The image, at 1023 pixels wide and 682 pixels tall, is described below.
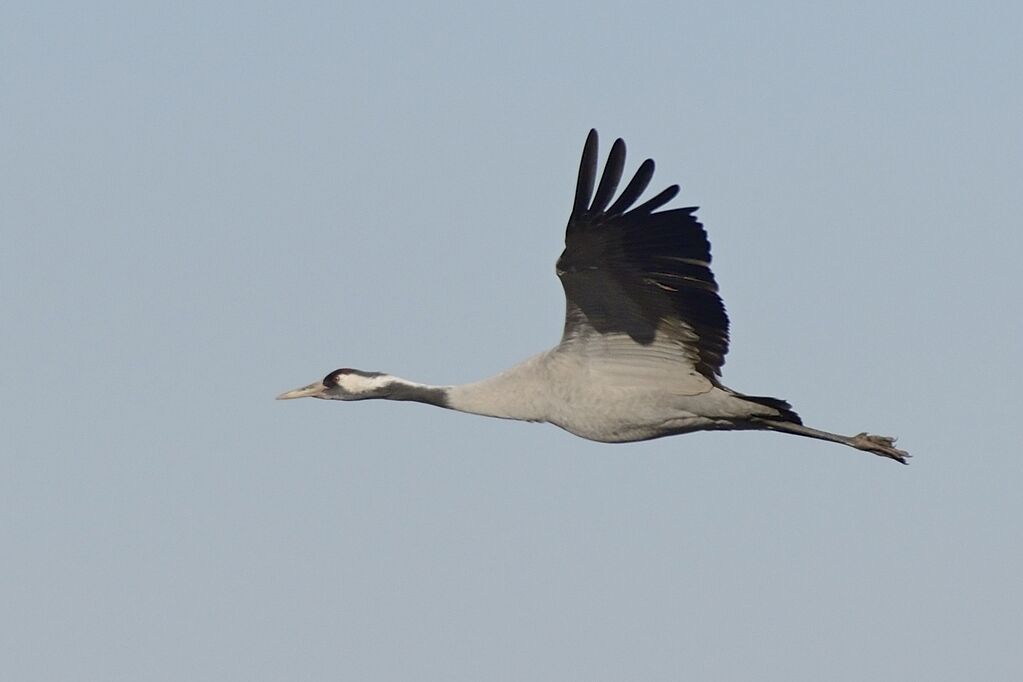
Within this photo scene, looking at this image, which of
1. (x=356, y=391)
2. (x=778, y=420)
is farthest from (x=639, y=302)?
(x=356, y=391)

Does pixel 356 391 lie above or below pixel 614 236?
below

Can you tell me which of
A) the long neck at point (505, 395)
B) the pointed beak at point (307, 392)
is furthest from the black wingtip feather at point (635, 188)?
the pointed beak at point (307, 392)

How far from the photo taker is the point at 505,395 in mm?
14516

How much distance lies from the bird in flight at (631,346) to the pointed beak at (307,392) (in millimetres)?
1259

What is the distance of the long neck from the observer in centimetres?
1437

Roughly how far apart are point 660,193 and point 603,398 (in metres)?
1.88

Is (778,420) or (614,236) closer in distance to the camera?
(614,236)

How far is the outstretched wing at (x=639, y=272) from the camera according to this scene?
12.9 m

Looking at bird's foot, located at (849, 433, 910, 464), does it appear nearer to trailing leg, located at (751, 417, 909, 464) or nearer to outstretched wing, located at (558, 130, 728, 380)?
trailing leg, located at (751, 417, 909, 464)

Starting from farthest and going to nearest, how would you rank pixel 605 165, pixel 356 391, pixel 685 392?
pixel 356 391
pixel 685 392
pixel 605 165

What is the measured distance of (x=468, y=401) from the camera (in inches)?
583

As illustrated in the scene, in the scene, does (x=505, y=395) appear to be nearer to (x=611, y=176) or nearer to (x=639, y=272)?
(x=639, y=272)

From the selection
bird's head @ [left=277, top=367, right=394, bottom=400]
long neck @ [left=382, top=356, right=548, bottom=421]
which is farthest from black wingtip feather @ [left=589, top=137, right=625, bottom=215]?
Result: bird's head @ [left=277, top=367, right=394, bottom=400]

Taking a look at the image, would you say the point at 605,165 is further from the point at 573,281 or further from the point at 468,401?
the point at 468,401
